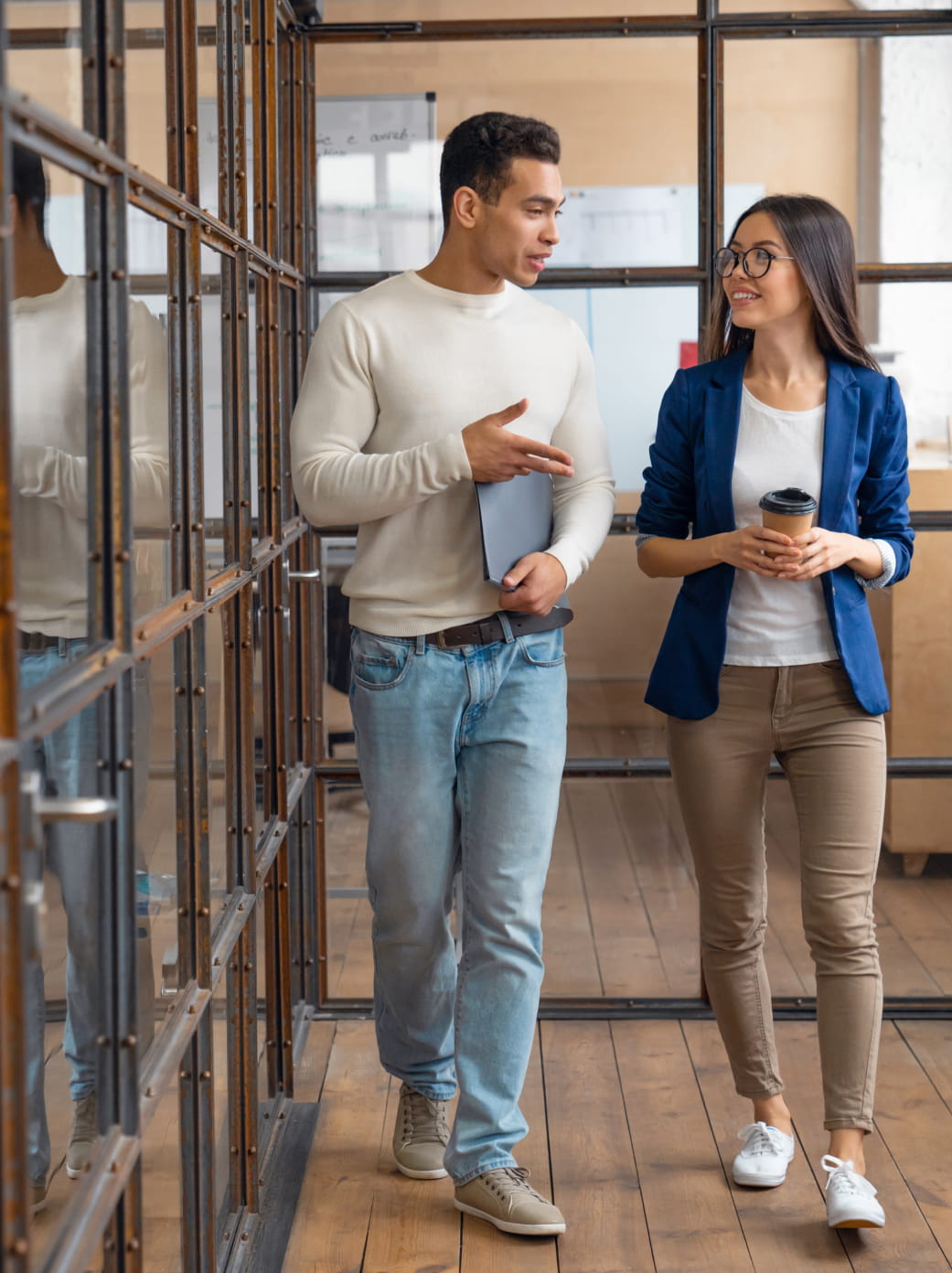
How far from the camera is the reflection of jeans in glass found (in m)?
0.94

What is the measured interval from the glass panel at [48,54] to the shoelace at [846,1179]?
1.66 m

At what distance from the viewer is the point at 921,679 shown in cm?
269

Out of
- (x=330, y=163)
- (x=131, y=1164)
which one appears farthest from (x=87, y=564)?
(x=330, y=163)

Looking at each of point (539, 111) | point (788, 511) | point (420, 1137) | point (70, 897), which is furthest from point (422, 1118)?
point (539, 111)

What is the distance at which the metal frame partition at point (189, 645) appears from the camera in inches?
35.6

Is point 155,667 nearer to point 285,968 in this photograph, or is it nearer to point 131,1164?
point 131,1164

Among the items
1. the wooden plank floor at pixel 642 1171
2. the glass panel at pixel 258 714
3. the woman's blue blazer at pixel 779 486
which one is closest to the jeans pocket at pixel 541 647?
the woman's blue blazer at pixel 779 486

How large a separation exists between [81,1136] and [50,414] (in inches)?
21.3

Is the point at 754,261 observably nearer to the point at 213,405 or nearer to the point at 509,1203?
the point at 213,405

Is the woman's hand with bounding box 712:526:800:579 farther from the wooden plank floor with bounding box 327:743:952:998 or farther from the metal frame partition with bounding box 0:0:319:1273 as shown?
the wooden plank floor with bounding box 327:743:952:998

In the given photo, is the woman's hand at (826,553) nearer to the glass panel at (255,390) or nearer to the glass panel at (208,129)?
the glass panel at (255,390)

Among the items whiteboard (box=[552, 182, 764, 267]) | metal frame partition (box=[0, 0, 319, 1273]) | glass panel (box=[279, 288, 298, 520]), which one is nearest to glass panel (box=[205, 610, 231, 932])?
metal frame partition (box=[0, 0, 319, 1273])

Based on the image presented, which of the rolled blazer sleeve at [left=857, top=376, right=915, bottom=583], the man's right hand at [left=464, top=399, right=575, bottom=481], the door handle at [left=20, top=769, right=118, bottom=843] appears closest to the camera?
the door handle at [left=20, top=769, right=118, bottom=843]

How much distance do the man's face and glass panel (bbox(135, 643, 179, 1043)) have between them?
85cm
